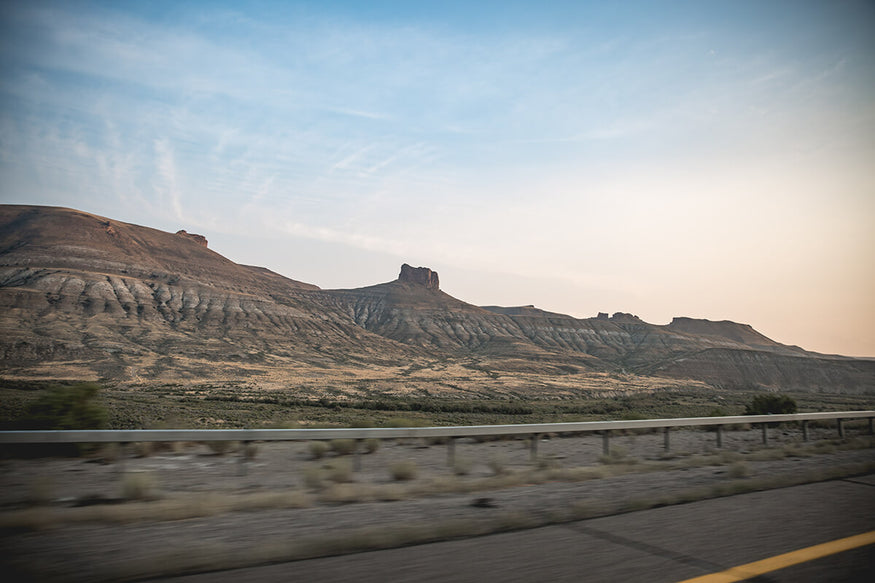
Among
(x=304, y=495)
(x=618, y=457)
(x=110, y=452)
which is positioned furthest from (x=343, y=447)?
(x=618, y=457)

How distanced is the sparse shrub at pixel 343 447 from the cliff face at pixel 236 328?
50824 millimetres

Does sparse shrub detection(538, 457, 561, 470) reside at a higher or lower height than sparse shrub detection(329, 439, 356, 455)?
lower

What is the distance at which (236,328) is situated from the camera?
3324 inches

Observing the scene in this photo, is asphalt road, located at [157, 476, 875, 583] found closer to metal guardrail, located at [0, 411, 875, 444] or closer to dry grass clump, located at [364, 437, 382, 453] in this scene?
metal guardrail, located at [0, 411, 875, 444]

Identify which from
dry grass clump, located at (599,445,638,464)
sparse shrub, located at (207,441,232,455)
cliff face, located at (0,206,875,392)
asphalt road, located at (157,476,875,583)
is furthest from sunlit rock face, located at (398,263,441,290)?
asphalt road, located at (157,476,875,583)

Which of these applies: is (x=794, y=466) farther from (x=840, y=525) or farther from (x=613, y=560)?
(x=613, y=560)

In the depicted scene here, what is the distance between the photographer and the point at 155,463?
25.0ft

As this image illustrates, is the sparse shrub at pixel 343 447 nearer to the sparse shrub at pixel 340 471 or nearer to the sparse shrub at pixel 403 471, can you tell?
the sparse shrub at pixel 340 471

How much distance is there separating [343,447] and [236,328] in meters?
81.7

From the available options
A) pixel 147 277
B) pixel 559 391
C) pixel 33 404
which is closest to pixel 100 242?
pixel 147 277

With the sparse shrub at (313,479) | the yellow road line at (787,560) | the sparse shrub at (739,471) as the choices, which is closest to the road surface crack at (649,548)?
the yellow road line at (787,560)

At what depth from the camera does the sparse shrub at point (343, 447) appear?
9023 millimetres

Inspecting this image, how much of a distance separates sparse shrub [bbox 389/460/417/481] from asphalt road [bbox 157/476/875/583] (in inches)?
127

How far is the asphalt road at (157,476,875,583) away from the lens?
137 inches
